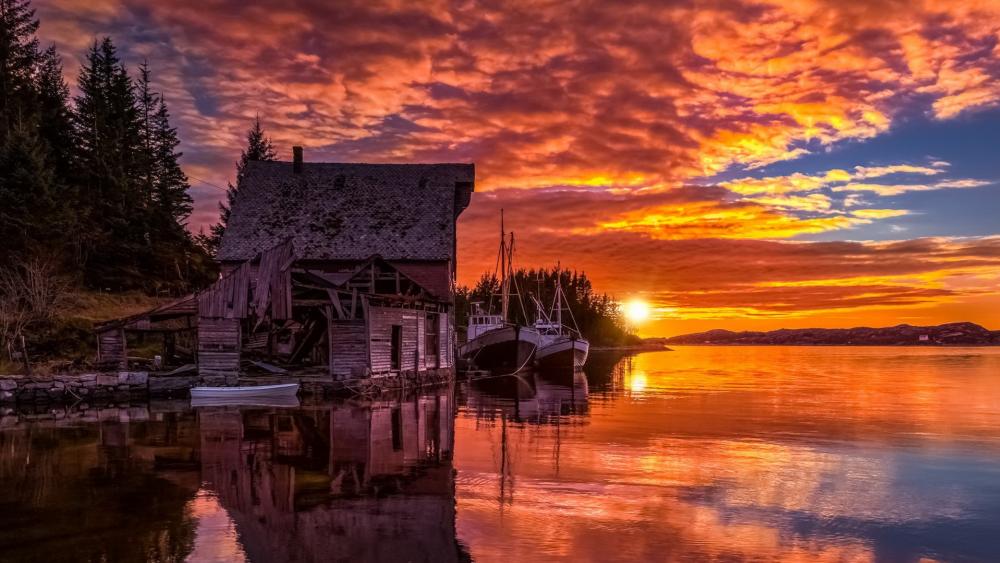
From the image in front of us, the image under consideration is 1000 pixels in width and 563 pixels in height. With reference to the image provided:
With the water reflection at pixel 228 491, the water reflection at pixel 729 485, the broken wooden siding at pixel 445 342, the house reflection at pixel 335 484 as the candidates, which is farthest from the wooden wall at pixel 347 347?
the broken wooden siding at pixel 445 342

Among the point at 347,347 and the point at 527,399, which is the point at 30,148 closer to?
the point at 347,347

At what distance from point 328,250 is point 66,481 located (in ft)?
92.1

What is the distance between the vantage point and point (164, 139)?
69.9 metres

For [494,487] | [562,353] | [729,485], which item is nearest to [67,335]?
[494,487]

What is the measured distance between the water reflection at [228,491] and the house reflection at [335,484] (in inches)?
Answer: 1.3

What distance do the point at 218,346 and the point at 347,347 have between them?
5997 millimetres

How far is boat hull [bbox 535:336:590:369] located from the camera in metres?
62.2

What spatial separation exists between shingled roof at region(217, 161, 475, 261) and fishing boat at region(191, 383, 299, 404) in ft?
39.3

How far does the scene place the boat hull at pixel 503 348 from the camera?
189 ft

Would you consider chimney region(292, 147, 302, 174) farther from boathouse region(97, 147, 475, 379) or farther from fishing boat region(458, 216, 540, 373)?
fishing boat region(458, 216, 540, 373)

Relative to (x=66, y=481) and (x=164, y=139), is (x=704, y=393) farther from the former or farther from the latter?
(x=164, y=139)

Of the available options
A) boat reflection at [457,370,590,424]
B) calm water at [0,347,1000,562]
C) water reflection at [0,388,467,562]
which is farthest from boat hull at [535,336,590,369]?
water reflection at [0,388,467,562]

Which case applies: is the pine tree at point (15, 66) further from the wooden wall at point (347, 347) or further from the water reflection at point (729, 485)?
the water reflection at point (729, 485)

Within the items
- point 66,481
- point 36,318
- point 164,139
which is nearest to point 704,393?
point 66,481
